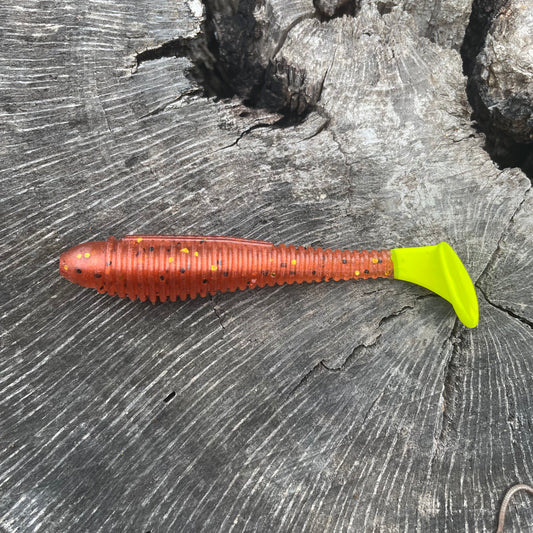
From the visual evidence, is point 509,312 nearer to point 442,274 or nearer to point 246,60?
point 442,274

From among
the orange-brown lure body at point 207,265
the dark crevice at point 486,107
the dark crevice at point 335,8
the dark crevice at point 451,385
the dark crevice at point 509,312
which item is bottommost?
the dark crevice at point 451,385

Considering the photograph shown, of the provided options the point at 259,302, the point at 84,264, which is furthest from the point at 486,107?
the point at 84,264

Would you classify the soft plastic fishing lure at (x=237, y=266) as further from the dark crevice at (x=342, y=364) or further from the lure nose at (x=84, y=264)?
the dark crevice at (x=342, y=364)

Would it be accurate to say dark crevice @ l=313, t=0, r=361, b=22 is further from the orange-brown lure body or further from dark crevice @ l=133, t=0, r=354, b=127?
the orange-brown lure body

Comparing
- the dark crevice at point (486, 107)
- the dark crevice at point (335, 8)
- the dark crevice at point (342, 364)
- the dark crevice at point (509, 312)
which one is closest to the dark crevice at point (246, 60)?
the dark crevice at point (335, 8)

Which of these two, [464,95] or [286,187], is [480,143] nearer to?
[464,95]

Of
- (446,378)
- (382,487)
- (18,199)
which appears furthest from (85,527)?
(446,378)

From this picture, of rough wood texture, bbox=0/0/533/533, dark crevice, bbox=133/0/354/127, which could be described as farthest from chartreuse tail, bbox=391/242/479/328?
dark crevice, bbox=133/0/354/127
